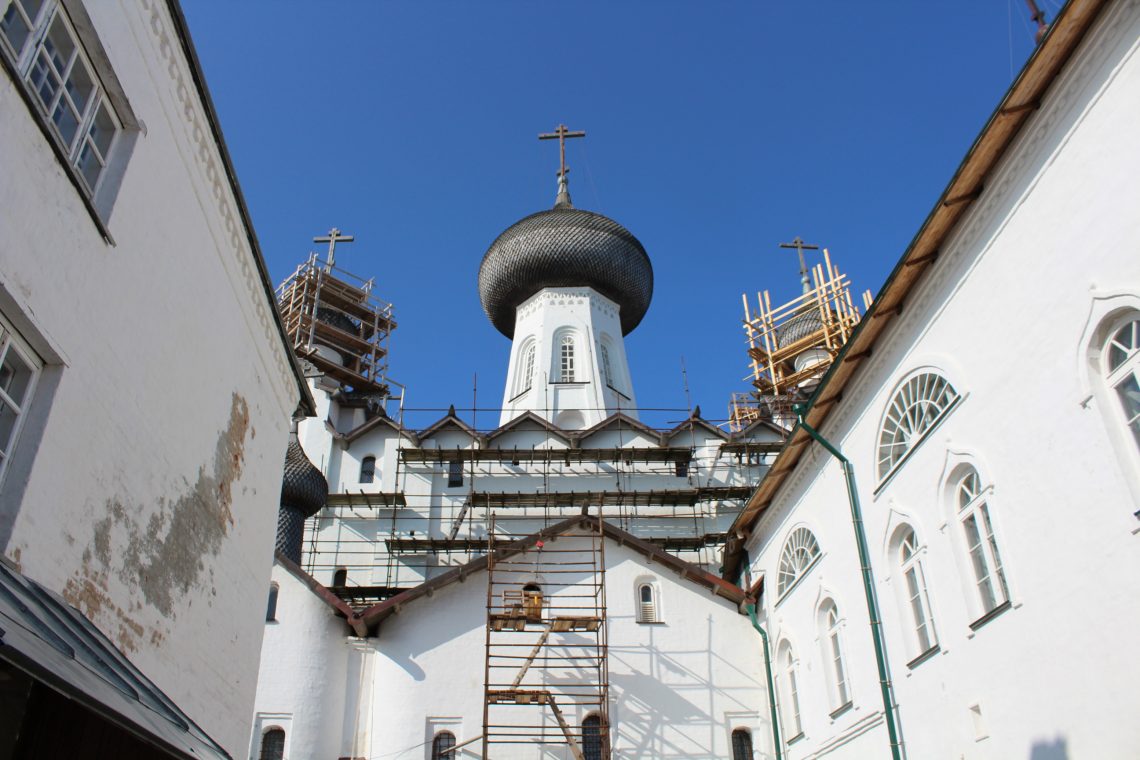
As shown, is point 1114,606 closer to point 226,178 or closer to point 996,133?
point 996,133

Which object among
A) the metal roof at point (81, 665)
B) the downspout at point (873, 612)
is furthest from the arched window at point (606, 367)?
the metal roof at point (81, 665)

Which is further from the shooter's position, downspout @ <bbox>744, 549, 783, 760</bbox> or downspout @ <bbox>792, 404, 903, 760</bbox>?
downspout @ <bbox>744, 549, 783, 760</bbox>

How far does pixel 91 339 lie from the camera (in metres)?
6.48

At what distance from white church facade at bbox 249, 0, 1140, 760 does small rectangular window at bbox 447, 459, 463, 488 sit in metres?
0.08

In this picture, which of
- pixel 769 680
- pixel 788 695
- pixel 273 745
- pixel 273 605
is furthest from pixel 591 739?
pixel 273 605

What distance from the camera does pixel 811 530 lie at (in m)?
13.7

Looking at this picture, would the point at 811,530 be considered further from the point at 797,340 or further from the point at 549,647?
the point at 797,340

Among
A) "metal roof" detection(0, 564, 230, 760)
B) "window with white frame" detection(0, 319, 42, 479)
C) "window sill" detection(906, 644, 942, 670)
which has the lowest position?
"metal roof" detection(0, 564, 230, 760)

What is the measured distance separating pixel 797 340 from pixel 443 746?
2212 centimetres

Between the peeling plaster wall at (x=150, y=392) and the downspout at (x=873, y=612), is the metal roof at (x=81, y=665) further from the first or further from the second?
the downspout at (x=873, y=612)

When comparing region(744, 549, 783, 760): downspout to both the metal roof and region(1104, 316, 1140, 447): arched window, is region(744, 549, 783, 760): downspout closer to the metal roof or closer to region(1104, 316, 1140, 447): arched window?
region(1104, 316, 1140, 447): arched window

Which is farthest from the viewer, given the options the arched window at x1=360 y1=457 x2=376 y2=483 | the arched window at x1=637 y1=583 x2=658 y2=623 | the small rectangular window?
the arched window at x1=360 y1=457 x2=376 y2=483

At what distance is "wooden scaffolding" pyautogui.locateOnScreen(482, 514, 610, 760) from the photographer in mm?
15258

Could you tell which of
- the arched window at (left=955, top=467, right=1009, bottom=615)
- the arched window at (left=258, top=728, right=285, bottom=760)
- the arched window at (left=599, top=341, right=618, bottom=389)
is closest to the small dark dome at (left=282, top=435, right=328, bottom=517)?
the arched window at (left=258, top=728, right=285, bottom=760)
